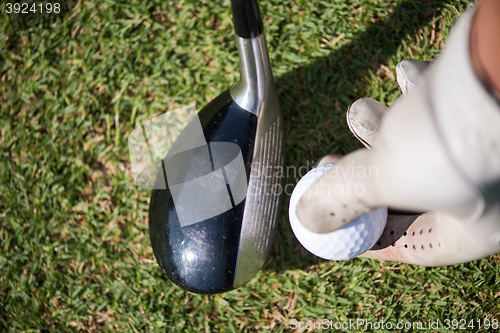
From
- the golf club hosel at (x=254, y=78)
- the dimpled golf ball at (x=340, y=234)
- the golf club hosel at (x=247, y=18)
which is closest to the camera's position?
the dimpled golf ball at (x=340, y=234)

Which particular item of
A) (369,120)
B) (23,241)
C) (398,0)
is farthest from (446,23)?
(23,241)

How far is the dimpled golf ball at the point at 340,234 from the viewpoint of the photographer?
4.02 feet

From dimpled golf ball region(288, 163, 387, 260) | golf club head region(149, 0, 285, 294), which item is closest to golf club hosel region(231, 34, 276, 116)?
golf club head region(149, 0, 285, 294)

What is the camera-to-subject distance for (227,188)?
1497 mm

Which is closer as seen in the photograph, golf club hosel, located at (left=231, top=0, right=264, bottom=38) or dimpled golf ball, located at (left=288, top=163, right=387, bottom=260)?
dimpled golf ball, located at (left=288, top=163, right=387, bottom=260)

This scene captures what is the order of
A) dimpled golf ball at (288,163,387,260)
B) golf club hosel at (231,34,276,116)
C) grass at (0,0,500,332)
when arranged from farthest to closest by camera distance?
grass at (0,0,500,332) → golf club hosel at (231,34,276,116) → dimpled golf ball at (288,163,387,260)

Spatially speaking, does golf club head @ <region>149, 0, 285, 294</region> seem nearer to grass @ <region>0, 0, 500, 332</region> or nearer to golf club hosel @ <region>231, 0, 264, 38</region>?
golf club hosel @ <region>231, 0, 264, 38</region>

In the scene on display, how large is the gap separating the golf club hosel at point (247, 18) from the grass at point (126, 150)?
67cm

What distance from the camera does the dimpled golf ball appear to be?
122 cm

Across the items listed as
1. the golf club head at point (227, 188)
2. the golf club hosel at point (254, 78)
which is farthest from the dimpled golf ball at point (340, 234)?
the golf club hosel at point (254, 78)

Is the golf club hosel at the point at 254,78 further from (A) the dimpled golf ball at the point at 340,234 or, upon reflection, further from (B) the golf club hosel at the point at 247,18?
(A) the dimpled golf ball at the point at 340,234

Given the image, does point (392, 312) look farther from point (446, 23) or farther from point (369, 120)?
point (446, 23)

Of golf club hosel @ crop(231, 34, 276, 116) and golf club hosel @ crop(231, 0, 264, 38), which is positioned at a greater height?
golf club hosel @ crop(231, 0, 264, 38)

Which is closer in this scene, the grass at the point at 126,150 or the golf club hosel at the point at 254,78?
the golf club hosel at the point at 254,78
